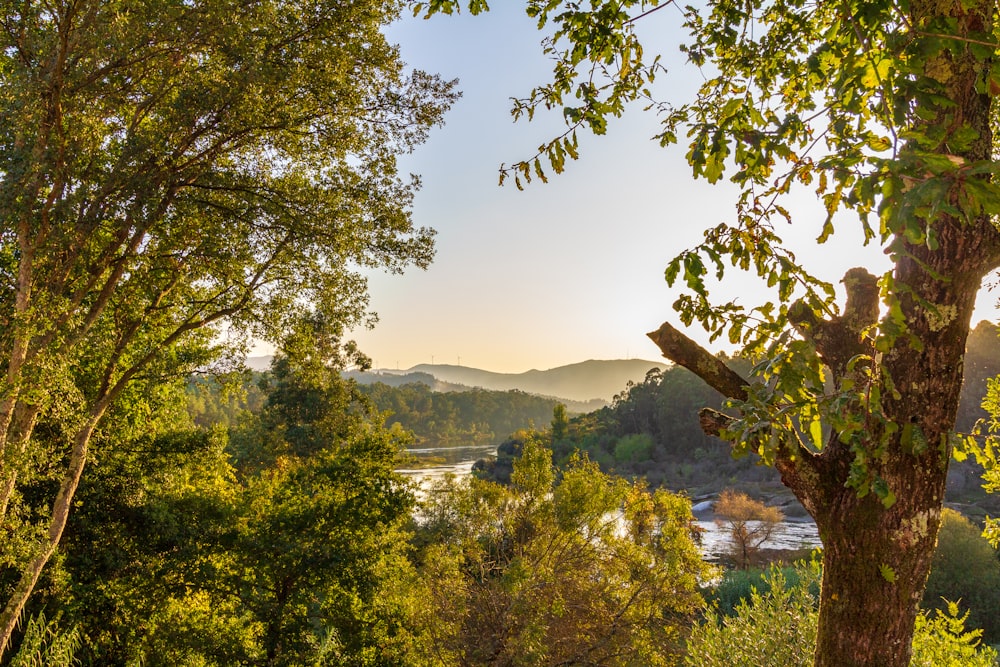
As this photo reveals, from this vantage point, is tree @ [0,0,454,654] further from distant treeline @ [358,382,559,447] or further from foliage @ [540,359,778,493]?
distant treeline @ [358,382,559,447]

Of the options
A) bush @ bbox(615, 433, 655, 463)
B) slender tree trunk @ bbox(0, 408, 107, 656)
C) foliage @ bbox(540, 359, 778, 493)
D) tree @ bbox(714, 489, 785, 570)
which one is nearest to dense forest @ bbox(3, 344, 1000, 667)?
slender tree trunk @ bbox(0, 408, 107, 656)

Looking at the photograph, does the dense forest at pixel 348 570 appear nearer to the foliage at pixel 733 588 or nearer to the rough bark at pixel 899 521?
the rough bark at pixel 899 521

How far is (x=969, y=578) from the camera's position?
1772 cm

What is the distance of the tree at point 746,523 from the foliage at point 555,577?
14.1 meters

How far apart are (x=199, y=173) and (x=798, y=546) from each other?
32898 mm

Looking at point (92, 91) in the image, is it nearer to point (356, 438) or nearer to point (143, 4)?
point (143, 4)

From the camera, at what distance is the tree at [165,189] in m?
6.08

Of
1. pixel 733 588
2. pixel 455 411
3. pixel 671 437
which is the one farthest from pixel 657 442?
pixel 455 411

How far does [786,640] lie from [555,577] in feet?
16.8

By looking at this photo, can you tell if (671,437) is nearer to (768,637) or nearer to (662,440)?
(662,440)

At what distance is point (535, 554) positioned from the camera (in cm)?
1245

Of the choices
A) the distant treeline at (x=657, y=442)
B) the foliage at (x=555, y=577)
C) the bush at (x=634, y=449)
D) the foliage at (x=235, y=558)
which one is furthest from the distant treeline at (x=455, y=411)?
the foliage at (x=555, y=577)

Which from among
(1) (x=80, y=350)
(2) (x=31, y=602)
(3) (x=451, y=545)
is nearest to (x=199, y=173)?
(1) (x=80, y=350)

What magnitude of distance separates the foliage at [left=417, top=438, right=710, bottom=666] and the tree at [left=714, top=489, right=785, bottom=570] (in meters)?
14.1
